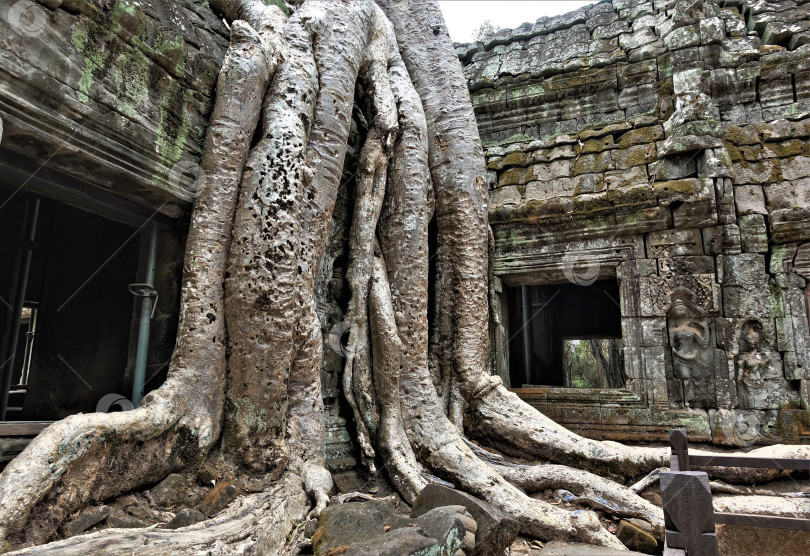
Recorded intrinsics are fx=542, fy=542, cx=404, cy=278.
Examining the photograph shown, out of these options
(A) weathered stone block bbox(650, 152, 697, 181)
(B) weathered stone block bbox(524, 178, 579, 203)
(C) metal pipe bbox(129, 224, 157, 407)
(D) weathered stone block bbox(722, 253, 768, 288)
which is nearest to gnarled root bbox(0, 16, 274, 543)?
(C) metal pipe bbox(129, 224, 157, 407)

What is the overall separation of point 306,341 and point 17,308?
2.13m

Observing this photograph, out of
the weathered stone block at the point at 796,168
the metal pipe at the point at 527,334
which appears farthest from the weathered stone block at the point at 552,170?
the metal pipe at the point at 527,334

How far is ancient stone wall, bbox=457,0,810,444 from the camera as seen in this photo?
3902mm

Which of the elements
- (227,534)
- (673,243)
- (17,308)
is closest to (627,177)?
(673,243)

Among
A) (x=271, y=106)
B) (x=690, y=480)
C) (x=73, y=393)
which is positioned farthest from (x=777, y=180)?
(x=73, y=393)

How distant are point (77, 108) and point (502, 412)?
2.80 meters

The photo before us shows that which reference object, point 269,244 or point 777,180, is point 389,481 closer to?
point 269,244

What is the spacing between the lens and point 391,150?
11.3ft

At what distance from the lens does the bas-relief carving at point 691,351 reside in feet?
13.0

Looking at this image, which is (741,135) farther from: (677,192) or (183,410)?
(183,410)

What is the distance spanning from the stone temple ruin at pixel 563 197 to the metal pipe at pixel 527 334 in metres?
2.03

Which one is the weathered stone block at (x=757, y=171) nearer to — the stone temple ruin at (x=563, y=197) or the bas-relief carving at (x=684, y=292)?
the stone temple ruin at (x=563, y=197)

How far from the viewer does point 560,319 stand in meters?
7.84

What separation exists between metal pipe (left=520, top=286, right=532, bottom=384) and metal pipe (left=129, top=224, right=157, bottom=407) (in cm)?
492
